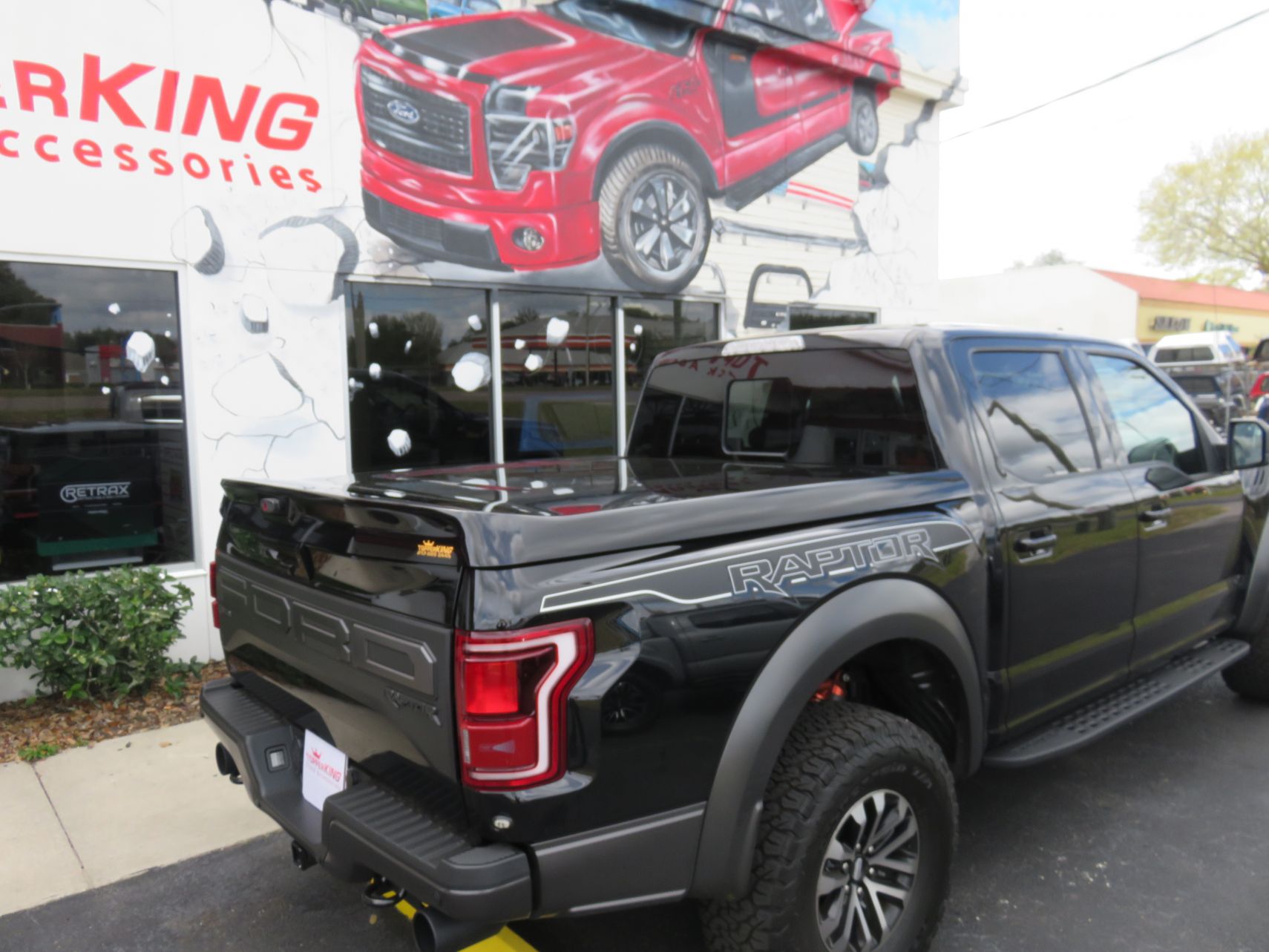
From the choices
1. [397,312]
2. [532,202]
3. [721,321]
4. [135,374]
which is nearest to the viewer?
[135,374]

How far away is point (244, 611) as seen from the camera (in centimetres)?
286

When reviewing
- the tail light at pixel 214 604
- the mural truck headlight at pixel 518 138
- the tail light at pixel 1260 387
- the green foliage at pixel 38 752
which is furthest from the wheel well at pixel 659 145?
the tail light at pixel 1260 387

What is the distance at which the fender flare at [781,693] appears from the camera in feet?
7.05

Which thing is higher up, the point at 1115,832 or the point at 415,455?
the point at 415,455

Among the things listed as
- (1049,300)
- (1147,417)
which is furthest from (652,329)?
(1049,300)

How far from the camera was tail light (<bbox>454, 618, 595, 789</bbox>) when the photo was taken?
191 cm

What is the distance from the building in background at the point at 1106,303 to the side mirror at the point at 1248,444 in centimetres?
3108

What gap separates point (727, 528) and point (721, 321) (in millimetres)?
6720

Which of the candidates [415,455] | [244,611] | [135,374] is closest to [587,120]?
[415,455]

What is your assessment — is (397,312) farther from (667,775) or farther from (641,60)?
(667,775)

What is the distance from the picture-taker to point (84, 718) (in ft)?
15.7

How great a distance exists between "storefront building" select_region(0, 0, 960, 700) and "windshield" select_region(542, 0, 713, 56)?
0.03 metres

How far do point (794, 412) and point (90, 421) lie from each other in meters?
4.35

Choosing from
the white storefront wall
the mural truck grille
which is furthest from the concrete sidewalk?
the white storefront wall
